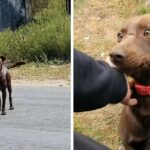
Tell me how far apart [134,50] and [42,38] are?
1.36 feet

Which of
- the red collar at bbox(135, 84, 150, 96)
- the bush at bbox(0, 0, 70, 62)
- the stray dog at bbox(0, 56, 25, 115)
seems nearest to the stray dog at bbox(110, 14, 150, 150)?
the red collar at bbox(135, 84, 150, 96)

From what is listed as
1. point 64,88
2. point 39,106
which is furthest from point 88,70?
point 39,106

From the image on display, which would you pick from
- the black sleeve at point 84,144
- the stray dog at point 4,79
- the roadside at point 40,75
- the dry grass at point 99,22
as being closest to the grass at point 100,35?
the dry grass at point 99,22

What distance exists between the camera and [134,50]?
107 cm

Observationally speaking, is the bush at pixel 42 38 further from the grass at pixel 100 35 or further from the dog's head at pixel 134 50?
the dog's head at pixel 134 50

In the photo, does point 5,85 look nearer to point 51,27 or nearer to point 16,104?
point 16,104

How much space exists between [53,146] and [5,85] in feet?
0.79

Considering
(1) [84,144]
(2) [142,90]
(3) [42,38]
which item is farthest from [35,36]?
(1) [84,144]

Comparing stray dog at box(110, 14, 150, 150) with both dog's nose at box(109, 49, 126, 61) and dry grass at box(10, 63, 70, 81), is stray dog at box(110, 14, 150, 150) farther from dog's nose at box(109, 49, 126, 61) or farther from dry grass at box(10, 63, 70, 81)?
dry grass at box(10, 63, 70, 81)

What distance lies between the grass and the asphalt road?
0.08 m

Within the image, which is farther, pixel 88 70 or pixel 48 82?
pixel 48 82

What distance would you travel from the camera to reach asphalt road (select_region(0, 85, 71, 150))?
4.69 feet

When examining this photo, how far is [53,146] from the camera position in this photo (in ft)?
4.68

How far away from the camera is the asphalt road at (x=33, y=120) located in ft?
4.69
